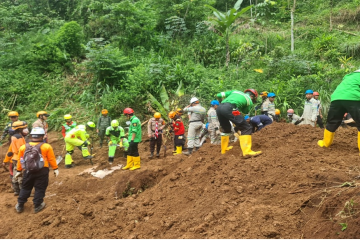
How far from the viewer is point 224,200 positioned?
13.9 feet

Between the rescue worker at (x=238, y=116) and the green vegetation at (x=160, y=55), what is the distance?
564cm

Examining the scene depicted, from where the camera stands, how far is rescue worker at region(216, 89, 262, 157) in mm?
5641

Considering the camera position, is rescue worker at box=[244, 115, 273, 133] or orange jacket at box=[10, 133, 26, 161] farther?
rescue worker at box=[244, 115, 273, 133]

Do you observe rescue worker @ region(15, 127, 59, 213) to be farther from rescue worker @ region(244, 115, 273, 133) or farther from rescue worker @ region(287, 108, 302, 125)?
rescue worker @ region(287, 108, 302, 125)

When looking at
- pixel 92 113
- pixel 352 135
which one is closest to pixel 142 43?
pixel 92 113

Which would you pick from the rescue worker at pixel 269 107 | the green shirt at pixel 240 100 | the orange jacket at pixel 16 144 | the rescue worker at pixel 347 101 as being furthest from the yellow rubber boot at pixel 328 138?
the orange jacket at pixel 16 144

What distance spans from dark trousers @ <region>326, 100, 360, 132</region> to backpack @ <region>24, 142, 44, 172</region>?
5.53 m

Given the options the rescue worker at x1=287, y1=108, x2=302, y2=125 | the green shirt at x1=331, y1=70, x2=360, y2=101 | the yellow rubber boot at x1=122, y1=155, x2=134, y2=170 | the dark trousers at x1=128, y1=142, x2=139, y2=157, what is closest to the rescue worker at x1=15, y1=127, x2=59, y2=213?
the dark trousers at x1=128, y1=142, x2=139, y2=157

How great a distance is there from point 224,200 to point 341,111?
2753 mm

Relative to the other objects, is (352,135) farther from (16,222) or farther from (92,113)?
(92,113)

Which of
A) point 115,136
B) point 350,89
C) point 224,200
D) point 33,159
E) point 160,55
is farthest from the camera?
point 160,55

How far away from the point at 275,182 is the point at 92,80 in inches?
478

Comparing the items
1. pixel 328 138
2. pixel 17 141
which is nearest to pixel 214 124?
pixel 328 138

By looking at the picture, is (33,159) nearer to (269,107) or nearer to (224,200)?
(224,200)
